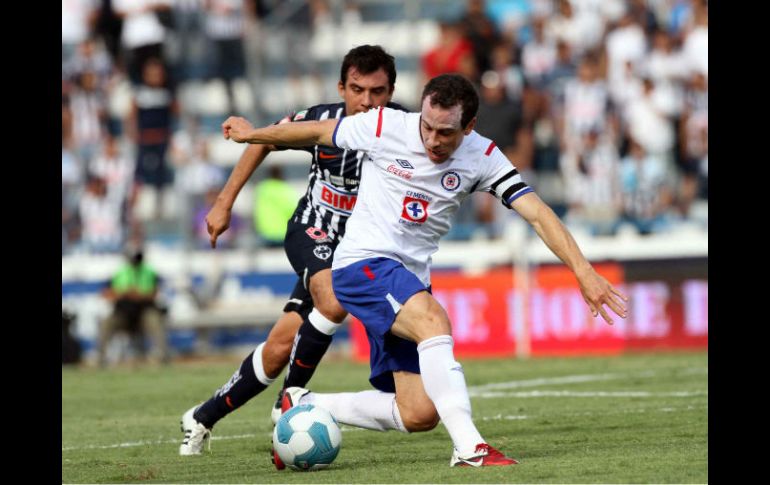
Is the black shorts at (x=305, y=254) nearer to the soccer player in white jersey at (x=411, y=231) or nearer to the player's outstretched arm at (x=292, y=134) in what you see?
the soccer player in white jersey at (x=411, y=231)

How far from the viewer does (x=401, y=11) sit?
768 inches

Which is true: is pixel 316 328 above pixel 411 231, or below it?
below

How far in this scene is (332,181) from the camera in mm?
8297

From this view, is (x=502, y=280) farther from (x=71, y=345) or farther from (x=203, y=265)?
(x=71, y=345)

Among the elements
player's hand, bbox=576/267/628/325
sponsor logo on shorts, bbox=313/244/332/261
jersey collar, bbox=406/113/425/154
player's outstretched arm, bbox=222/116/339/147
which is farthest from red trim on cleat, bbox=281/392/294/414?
player's hand, bbox=576/267/628/325

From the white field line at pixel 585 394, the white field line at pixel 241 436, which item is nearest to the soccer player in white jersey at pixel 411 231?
the white field line at pixel 241 436

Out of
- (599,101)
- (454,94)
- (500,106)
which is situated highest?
(599,101)

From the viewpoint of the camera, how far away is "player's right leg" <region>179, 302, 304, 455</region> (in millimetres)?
8000

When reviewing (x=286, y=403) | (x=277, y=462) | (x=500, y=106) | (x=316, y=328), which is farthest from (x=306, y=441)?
(x=500, y=106)

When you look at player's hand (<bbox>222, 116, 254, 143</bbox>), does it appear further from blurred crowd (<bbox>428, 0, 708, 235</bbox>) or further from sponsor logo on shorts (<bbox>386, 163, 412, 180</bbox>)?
blurred crowd (<bbox>428, 0, 708, 235</bbox>)

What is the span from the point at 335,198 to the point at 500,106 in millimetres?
9365

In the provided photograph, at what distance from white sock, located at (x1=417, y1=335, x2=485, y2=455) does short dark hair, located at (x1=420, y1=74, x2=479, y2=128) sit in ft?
3.50

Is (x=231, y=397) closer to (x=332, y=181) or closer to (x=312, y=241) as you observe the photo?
(x=312, y=241)
